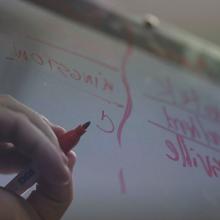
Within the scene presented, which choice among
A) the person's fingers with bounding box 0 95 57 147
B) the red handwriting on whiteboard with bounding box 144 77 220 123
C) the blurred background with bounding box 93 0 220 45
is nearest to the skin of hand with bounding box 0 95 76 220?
the person's fingers with bounding box 0 95 57 147

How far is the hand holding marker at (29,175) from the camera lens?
32 cm

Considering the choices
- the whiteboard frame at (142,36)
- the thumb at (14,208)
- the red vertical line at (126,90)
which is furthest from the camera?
the whiteboard frame at (142,36)

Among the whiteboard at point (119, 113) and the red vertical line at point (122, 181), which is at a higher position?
the whiteboard at point (119, 113)

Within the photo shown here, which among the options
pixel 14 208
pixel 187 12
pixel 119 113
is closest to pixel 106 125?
pixel 119 113

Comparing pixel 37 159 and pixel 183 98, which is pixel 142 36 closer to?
pixel 183 98

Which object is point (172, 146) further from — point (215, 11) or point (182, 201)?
point (215, 11)

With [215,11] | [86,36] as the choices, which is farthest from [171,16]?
[86,36]

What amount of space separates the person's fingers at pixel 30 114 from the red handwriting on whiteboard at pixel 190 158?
11 centimetres

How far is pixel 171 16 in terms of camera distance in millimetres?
592

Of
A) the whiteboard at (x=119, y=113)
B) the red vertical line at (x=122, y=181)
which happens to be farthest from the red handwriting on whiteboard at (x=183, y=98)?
the red vertical line at (x=122, y=181)

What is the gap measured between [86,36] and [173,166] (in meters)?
0.20

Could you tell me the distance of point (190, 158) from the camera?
37 cm

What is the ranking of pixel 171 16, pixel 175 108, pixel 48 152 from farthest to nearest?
pixel 171 16
pixel 175 108
pixel 48 152

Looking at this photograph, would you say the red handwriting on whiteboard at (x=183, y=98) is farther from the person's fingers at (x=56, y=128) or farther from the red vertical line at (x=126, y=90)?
the person's fingers at (x=56, y=128)
